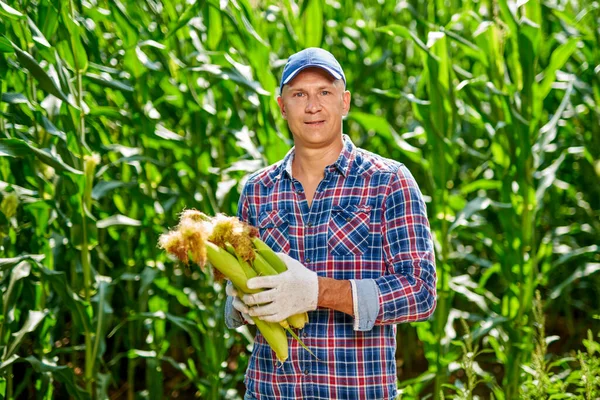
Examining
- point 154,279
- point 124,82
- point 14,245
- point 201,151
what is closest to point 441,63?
point 201,151

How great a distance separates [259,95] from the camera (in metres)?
3.03

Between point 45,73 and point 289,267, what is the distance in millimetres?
1262

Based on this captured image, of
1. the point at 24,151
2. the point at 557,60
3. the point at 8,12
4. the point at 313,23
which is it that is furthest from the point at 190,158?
the point at 557,60

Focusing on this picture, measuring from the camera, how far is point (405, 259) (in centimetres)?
187

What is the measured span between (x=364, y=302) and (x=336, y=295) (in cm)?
7

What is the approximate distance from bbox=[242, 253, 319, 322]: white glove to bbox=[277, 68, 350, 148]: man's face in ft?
1.23

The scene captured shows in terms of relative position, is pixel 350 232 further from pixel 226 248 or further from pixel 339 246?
pixel 226 248

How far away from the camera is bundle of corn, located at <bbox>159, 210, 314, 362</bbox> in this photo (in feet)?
5.67

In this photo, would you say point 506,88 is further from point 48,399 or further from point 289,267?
point 48,399

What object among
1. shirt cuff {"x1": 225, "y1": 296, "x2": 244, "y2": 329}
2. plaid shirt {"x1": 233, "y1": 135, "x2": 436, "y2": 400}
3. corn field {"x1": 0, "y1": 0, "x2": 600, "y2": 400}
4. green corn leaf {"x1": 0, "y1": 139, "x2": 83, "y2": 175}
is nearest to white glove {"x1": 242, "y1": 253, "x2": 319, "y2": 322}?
plaid shirt {"x1": 233, "y1": 135, "x2": 436, "y2": 400}

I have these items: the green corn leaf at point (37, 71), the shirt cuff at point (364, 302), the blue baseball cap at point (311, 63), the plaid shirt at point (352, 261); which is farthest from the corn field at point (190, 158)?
the blue baseball cap at point (311, 63)

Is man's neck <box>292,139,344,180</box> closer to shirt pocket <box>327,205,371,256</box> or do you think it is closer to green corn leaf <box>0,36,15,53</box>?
shirt pocket <box>327,205,371,256</box>

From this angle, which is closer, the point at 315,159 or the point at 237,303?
the point at 237,303

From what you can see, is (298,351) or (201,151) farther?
(201,151)
